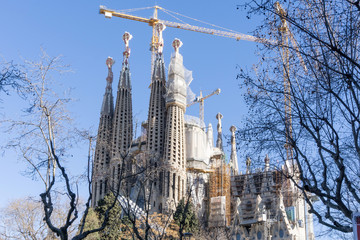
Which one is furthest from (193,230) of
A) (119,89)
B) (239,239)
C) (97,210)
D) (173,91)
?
(119,89)

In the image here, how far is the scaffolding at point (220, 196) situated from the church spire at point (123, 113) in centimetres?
1036

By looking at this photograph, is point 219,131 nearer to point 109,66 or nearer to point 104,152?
point 109,66

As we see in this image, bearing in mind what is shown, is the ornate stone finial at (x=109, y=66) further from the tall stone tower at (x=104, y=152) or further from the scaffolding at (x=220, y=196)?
the scaffolding at (x=220, y=196)

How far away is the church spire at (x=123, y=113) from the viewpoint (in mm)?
58156

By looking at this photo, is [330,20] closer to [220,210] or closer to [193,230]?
[193,230]

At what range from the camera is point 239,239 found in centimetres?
5078

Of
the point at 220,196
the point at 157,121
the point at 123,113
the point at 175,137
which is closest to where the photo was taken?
the point at 175,137

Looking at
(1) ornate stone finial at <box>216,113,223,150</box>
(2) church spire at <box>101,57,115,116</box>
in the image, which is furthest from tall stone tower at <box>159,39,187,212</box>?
(1) ornate stone finial at <box>216,113,223,150</box>

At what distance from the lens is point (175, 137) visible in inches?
2223

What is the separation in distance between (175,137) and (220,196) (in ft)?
27.0

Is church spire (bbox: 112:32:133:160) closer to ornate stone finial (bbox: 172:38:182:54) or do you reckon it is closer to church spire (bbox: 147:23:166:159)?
church spire (bbox: 147:23:166:159)

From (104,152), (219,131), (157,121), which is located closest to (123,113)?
(157,121)

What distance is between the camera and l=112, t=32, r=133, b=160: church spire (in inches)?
2290

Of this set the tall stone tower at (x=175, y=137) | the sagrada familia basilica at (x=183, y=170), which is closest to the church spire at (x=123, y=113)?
the sagrada familia basilica at (x=183, y=170)
